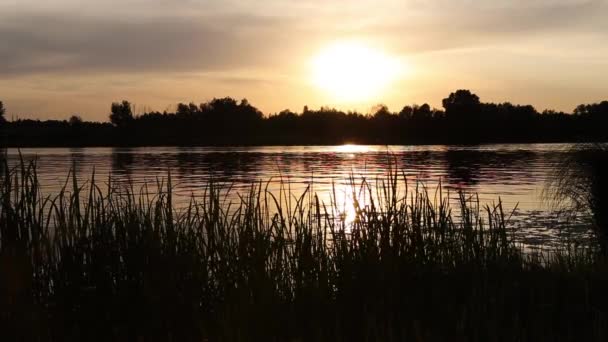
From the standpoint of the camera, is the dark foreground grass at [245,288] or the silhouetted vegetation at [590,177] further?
the silhouetted vegetation at [590,177]

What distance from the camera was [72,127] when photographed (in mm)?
164250

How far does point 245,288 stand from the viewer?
906 centimetres

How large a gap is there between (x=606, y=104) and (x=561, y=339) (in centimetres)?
1224

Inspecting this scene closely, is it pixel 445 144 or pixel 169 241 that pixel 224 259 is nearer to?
pixel 169 241

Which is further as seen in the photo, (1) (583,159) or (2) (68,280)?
(1) (583,159)

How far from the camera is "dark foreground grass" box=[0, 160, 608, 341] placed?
27.6 ft

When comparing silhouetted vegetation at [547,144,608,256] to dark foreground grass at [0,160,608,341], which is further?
silhouetted vegetation at [547,144,608,256]

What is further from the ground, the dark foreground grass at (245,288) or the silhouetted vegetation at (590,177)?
the silhouetted vegetation at (590,177)

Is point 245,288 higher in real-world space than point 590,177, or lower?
lower

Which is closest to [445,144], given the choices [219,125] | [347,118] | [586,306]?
[347,118]

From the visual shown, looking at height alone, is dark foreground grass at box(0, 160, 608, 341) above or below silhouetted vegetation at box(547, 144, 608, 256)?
below

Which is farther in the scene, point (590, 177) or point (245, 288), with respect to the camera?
point (590, 177)

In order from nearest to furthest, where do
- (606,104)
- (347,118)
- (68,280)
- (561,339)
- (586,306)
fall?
1. (561,339)
2. (586,306)
3. (68,280)
4. (606,104)
5. (347,118)

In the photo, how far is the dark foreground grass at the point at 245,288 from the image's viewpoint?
8414mm
